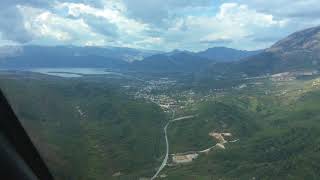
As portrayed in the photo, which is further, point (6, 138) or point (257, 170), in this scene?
point (257, 170)

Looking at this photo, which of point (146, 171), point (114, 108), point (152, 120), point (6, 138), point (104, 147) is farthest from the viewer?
point (114, 108)

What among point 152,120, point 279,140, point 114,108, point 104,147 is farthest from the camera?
point 114,108

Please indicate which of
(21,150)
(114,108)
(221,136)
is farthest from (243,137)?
(21,150)

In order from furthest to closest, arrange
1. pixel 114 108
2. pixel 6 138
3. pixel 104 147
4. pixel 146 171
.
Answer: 1. pixel 114 108
2. pixel 104 147
3. pixel 146 171
4. pixel 6 138

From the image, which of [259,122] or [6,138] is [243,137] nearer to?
[259,122]

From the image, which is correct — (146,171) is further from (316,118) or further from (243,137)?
(316,118)

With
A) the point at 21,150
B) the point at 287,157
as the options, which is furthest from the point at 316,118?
the point at 21,150

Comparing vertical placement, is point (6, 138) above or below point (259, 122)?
above

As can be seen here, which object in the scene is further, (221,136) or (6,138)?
(221,136)

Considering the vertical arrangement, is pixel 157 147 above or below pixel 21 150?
below
